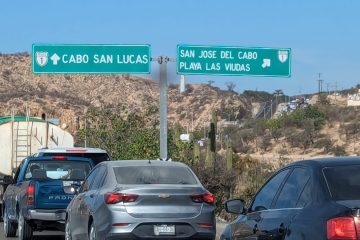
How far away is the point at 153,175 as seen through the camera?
13180 millimetres

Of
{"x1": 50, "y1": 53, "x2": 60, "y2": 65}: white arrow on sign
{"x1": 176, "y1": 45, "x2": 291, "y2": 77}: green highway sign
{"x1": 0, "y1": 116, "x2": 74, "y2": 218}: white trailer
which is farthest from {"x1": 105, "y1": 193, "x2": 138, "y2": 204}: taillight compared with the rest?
{"x1": 0, "y1": 116, "x2": 74, "y2": 218}: white trailer

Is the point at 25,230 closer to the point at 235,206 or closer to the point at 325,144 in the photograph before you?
the point at 235,206

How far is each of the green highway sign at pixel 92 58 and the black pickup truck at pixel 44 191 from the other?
675 cm

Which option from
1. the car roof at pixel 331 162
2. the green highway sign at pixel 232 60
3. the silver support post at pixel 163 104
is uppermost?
the green highway sign at pixel 232 60

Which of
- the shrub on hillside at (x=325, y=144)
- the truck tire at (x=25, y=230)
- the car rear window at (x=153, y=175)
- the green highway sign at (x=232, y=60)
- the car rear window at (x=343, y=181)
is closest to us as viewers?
the car rear window at (x=343, y=181)

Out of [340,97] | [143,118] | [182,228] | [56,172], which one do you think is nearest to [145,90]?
[340,97]

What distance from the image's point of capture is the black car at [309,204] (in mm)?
6895

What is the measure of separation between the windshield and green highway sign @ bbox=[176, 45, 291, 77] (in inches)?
298

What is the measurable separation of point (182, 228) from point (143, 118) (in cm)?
2291

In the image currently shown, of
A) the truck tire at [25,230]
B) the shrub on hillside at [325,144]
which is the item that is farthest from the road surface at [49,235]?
the shrub on hillside at [325,144]

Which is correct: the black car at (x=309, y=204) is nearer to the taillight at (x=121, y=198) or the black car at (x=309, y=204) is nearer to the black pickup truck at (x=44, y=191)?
the taillight at (x=121, y=198)

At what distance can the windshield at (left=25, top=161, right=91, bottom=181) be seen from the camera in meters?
17.5

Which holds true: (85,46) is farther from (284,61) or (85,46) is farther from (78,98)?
(78,98)

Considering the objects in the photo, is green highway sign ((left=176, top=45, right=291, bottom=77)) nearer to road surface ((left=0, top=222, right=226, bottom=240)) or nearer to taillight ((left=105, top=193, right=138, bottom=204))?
road surface ((left=0, top=222, right=226, bottom=240))
